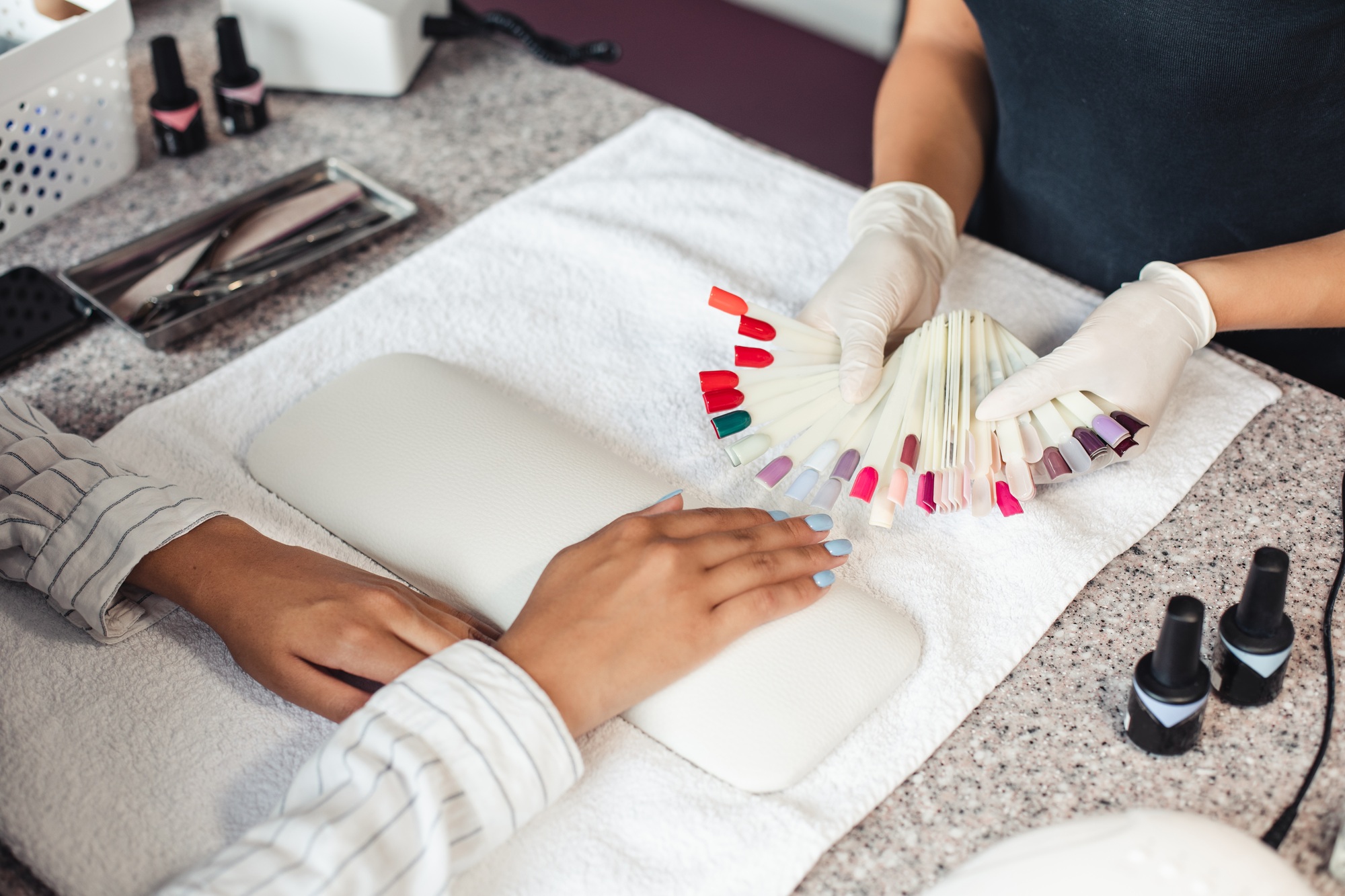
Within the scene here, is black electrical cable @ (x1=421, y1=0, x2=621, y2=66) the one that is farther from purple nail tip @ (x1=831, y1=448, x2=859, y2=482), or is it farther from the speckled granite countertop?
purple nail tip @ (x1=831, y1=448, x2=859, y2=482)

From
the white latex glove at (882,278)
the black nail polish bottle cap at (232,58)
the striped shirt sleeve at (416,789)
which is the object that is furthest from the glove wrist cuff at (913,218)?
the black nail polish bottle cap at (232,58)

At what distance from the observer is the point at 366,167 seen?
1155 millimetres

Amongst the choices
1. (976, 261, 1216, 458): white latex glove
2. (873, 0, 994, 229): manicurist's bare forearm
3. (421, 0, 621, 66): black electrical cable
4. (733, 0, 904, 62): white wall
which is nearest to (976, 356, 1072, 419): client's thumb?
(976, 261, 1216, 458): white latex glove

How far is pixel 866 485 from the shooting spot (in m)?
0.75

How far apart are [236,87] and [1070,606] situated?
1.03 metres

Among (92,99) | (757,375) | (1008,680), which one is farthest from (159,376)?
(1008,680)

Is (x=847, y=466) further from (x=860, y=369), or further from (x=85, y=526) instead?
(x=85, y=526)

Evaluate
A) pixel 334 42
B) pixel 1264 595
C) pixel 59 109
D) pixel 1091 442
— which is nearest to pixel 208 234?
pixel 59 109

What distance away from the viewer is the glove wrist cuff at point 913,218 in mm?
966

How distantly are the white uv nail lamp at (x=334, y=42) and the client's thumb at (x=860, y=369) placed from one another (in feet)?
2.37

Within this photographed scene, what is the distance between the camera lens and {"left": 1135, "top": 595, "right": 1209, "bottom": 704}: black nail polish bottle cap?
22.3 inches

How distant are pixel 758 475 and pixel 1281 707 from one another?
1.25ft

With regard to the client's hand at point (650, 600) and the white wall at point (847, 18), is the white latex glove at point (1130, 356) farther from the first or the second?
the white wall at point (847, 18)

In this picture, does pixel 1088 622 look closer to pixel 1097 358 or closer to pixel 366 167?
pixel 1097 358
